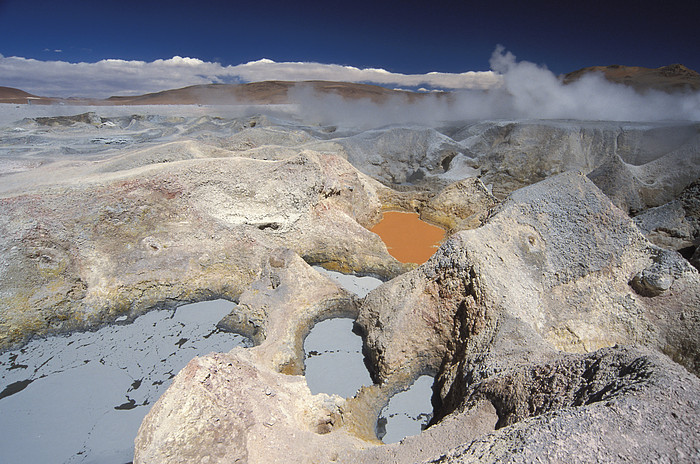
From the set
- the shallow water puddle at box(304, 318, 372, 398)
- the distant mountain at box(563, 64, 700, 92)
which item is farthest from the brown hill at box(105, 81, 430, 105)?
the shallow water puddle at box(304, 318, 372, 398)

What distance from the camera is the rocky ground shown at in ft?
7.36

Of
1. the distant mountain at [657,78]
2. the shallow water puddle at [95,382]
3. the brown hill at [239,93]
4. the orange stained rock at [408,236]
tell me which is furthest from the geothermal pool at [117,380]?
the brown hill at [239,93]

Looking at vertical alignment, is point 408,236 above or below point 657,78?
below

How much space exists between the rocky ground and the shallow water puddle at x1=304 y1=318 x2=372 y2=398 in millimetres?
143

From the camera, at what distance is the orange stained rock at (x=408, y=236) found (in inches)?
300

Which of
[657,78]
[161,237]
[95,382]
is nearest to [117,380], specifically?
[95,382]

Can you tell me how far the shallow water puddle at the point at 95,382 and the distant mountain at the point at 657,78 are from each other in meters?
25.7

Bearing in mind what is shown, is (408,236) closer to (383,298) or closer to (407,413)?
(383,298)

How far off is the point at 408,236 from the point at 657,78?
108ft

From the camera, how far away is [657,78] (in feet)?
96.3

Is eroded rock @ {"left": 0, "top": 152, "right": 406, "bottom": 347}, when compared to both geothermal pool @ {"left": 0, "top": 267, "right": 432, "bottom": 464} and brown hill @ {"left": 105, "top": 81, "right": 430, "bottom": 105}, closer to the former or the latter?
geothermal pool @ {"left": 0, "top": 267, "right": 432, "bottom": 464}

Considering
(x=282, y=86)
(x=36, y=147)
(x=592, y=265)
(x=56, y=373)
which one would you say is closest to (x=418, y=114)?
(x=36, y=147)

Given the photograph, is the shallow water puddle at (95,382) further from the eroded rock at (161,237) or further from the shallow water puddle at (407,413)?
the shallow water puddle at (407,413)

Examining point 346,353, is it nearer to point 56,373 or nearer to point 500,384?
point 500,384
